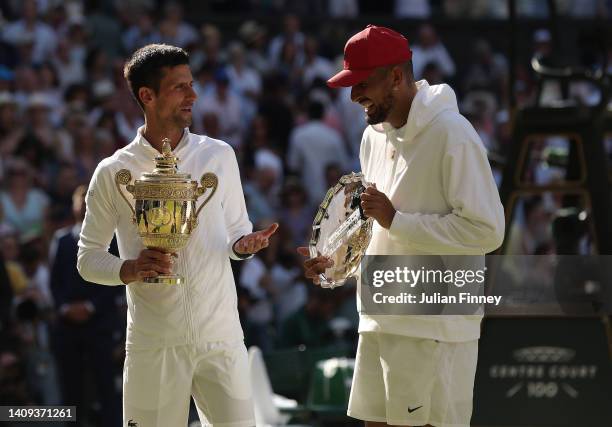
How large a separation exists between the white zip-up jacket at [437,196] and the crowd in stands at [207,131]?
2.99 m

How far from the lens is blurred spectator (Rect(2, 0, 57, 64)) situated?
577 inches

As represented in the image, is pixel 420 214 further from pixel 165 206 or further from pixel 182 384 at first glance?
pixel 182 384

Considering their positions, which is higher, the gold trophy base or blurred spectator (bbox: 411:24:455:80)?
blurred spectator (bbox: 411:24:455:80)

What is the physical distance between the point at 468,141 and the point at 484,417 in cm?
253

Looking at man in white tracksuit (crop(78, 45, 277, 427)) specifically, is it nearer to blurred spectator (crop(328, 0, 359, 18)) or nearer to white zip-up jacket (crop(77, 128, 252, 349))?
white zip-up jacket (crop(77, 128, 252, 349))

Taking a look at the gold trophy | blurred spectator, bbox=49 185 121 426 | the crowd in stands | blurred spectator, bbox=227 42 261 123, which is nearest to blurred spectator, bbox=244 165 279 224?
the crowd in stands

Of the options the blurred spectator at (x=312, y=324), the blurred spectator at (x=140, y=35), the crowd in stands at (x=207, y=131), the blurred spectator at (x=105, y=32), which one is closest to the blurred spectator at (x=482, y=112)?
the crowd in stands at (x=207, y=131)

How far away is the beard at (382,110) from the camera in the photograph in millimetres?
5902

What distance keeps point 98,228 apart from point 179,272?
0.38 meters

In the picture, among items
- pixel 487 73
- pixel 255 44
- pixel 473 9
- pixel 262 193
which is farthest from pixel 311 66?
pixel 473 9

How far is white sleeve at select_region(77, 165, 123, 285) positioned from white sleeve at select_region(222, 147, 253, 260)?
422 millimetres

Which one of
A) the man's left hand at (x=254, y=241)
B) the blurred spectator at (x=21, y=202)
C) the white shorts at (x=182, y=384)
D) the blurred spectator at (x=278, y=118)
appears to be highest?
the blurred spectator at (x=278, y=118)

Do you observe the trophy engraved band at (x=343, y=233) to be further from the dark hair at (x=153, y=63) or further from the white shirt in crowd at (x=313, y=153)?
the white shirt in crowd at (x=313, y=153)

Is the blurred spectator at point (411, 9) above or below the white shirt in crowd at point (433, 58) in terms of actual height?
above
